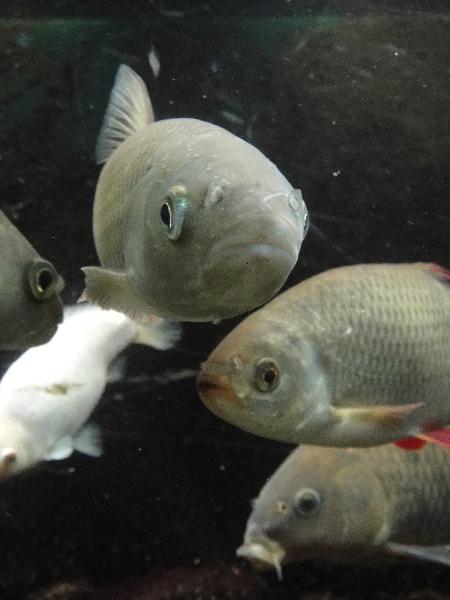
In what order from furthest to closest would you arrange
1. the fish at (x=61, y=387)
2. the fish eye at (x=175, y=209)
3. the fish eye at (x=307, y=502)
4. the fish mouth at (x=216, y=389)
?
the fish at (x=61, y=387)
the fish eye at (x=307, y=502)
the fish mouth at (x=216, y=389)
the fish eye at (x=175, y=209)

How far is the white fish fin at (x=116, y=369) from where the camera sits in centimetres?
392

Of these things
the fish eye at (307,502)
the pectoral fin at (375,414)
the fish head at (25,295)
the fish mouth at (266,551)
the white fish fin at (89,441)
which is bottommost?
the white fish fin at (89,441)

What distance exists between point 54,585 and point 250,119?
3.73 metres

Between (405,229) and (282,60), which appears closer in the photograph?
(405,229)

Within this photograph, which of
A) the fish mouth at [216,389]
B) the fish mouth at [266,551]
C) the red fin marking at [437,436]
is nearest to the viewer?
the fish mouth at [216,389]

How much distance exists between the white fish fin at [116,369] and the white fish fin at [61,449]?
1.65 feet

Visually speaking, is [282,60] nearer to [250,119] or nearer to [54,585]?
[250,119]

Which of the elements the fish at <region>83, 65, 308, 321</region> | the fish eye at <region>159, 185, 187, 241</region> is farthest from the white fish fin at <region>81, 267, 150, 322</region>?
the fish eye at <region>159, 185, 187, 241</region>

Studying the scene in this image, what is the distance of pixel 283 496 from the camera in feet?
9.03

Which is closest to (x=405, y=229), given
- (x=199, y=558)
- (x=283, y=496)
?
(x=283, y=496)

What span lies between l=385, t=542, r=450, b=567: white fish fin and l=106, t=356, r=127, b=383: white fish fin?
2154 mm

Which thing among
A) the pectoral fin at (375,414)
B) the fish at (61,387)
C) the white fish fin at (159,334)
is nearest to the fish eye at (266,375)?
the pectoral fin at (375,414)

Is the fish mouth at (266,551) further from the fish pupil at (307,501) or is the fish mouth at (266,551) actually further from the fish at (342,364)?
the fish at (342,364)

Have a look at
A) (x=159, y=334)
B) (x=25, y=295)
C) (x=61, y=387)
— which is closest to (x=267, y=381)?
(x=25, y=295)
